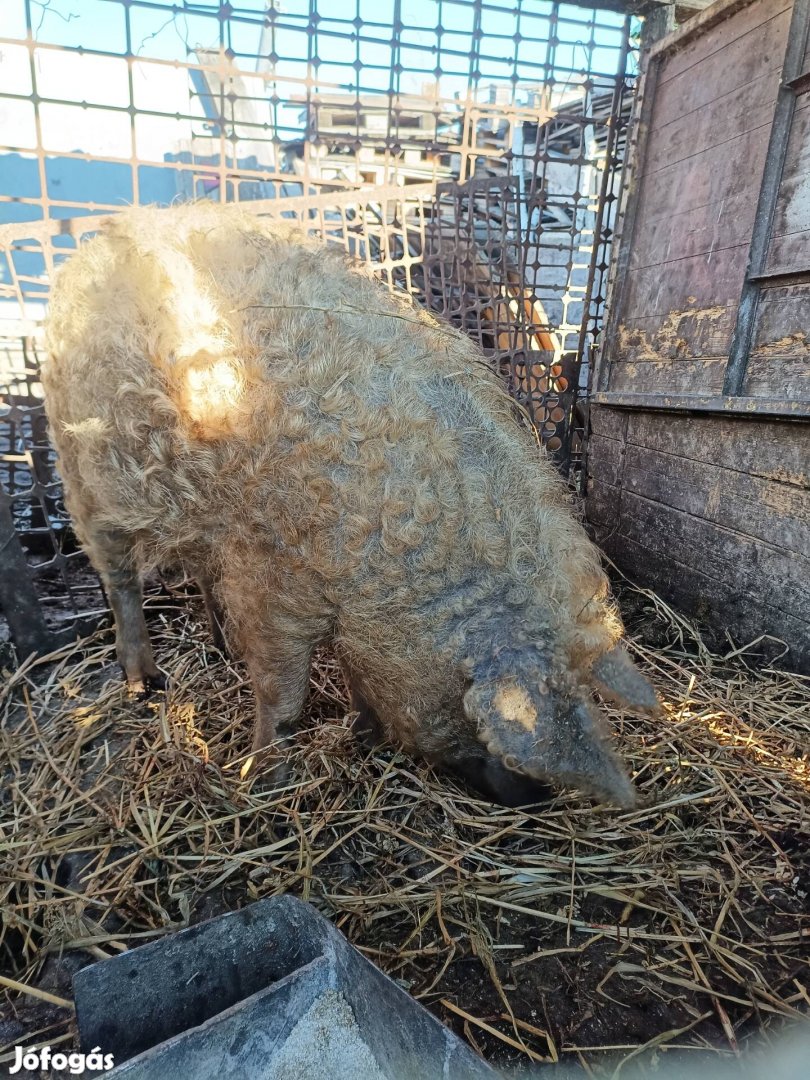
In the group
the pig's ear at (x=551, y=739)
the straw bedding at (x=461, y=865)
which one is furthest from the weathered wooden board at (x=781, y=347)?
the pig's ear at (x=551, y=739)

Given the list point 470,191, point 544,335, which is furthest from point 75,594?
point 544,335

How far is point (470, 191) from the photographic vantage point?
419 centimetres

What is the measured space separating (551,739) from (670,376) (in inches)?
99.7

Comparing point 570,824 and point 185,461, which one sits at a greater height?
point 185,461

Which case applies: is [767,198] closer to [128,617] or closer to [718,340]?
[718,340]

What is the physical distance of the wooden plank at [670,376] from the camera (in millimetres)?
3344

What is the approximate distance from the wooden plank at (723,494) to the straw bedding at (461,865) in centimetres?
67

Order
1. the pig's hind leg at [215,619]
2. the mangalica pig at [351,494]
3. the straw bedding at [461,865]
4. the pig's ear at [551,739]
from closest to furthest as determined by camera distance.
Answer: the straw bedding at [461,865]
the pig's ear at [551,739]
the mangalica pig at [351,494]
the pig's hind leg at [215,619]

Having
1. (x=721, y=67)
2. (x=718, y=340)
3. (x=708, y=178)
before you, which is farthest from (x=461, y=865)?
(x=721, y=67)

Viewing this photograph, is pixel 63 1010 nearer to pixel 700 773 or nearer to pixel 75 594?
pixel 700 773

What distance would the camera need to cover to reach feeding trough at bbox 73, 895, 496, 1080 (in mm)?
1243

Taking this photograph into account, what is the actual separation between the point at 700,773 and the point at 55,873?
2.33 meters

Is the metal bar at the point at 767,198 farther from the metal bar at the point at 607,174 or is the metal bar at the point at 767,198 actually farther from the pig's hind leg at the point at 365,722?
the pig's hind leg at the point at 365,722

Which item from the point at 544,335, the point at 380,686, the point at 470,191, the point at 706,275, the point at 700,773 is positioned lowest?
the point at 700,773
